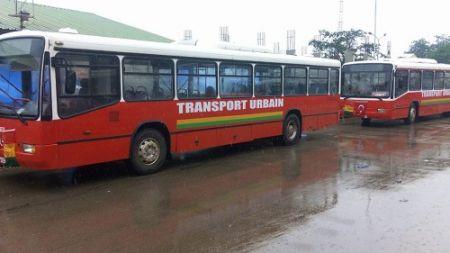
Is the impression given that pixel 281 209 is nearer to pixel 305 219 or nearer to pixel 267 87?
pixel 305 219

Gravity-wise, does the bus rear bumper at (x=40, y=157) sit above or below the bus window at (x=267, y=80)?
below

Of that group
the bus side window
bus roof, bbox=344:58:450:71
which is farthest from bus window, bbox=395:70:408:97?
the bus side window

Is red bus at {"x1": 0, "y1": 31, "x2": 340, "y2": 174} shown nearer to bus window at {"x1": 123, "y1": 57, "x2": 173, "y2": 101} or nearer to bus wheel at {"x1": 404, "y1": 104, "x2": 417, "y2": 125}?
bus window at {"x1": 123, "y1": 57, "x2": 173, "y2": 101}

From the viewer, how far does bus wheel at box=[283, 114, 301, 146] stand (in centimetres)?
1399

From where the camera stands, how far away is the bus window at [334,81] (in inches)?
621

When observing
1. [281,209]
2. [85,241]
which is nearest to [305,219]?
[281,209]

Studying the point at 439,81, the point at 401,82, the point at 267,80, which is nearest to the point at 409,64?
the point at 401,82

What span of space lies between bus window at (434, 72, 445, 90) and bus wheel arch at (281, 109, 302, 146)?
12.1 metres

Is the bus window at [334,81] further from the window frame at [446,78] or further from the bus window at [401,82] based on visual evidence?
the window frame at [446,78]

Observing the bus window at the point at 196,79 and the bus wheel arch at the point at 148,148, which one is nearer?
the bus wheel arch at the point at 148,148

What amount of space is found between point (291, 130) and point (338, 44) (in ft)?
106

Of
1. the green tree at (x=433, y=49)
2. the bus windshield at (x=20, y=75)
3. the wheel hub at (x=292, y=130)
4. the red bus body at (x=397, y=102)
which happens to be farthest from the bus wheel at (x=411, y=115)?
the green tree at (x=433, y=49)

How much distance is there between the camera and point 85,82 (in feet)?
28.5

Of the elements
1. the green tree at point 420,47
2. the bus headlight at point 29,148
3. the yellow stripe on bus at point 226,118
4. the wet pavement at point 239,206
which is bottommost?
the wet pavement at point 239,206
